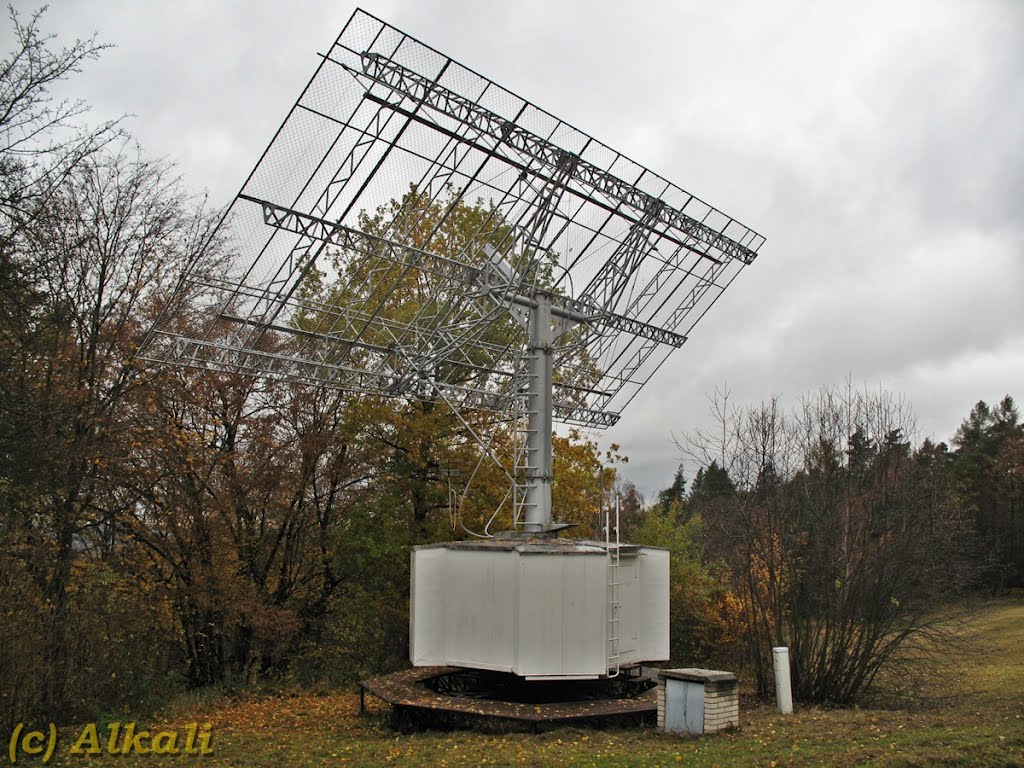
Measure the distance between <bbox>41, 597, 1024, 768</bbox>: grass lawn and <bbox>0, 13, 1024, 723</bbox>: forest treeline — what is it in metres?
1.83

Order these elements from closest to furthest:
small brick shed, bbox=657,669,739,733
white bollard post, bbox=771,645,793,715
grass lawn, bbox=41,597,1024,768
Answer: grass lawn, bbox=41,597,1024,768 → small brick shed, bbox=657,669,739,733 → white bollard post, bbox=771,645,793,715

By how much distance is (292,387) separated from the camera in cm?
2180

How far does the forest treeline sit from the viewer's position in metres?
12.9

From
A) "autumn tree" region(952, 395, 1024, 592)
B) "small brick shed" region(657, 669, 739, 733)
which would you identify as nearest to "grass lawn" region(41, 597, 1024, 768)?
"small brick shed" region(657, 669, 739, 733)

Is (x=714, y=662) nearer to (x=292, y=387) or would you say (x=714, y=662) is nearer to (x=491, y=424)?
(x=491, y=424)

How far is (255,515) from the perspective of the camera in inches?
858

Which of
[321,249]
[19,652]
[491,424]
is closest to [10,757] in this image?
[19,652]

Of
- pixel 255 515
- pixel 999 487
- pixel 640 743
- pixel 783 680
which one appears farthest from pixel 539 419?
pixel 999 487

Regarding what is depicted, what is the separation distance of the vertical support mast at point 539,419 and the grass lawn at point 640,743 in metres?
3.66

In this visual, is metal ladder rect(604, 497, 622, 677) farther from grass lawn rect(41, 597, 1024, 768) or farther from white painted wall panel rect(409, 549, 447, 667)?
white painted wall panel rect(409, 549, 447, 667)

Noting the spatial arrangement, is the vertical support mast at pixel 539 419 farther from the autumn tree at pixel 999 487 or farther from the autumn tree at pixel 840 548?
the autumn tree at pixel 999 487

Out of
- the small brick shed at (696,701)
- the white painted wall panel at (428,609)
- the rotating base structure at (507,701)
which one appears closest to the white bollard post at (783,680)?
the rotating base structure at (507,701)

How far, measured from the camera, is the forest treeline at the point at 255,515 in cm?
1295

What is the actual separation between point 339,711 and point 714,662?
413 inches
